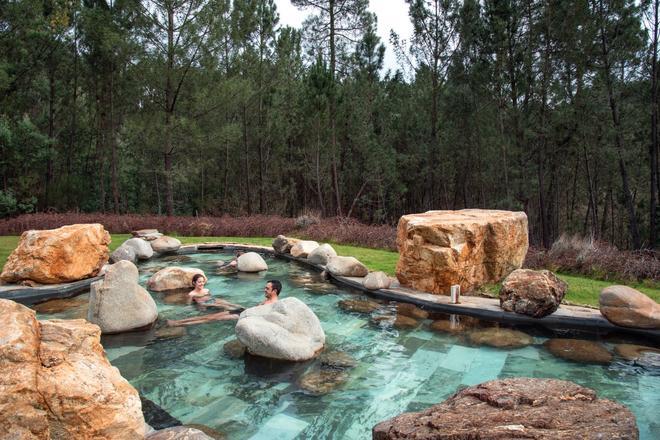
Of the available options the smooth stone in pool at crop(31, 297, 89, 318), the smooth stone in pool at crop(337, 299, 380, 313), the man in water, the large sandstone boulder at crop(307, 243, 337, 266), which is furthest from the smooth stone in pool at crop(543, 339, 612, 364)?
the smooth stone in pool at crop(31, 297, 89, 318)

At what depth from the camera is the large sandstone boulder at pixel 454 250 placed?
6.82 m

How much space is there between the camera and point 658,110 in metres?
12.8

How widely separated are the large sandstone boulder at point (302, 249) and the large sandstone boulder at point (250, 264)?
1.15 metres

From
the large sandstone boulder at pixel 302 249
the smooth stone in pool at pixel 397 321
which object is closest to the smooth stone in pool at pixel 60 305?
the smooth stone in pool at pixel 397 321

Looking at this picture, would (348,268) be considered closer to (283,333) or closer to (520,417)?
(283,333)

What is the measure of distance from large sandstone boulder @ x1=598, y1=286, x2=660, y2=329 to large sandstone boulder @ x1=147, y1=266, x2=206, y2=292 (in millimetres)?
6536

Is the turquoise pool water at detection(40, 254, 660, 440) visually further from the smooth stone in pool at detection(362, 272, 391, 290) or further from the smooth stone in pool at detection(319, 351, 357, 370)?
the smooth stone in pool at detection(362, 272, 391, 290)

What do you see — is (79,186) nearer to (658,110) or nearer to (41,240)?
(41,240)

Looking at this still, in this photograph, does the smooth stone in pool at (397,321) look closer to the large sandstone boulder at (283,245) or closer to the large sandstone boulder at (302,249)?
the large sandstone boulder at (302,249)

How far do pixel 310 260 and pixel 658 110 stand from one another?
1156 centimetres

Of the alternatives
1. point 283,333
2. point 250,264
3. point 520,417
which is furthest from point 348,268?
point 520,417

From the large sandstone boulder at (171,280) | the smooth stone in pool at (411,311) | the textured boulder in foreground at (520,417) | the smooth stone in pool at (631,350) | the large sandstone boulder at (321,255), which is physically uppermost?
the textured boulder in foreground at (520,417)

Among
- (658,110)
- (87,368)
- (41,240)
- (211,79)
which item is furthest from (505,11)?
(87,368)

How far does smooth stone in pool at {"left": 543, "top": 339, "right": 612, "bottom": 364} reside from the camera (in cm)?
475
